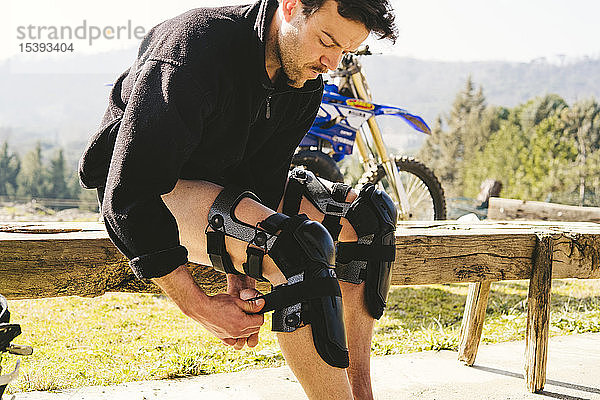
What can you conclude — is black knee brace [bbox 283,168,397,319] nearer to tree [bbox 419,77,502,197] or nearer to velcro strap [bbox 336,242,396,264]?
velcro strap [bbox 336,242,396,264]

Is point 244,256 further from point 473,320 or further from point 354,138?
point 354,138

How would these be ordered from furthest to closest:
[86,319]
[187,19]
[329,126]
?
1. [329,126]
2. [86,319]
3. [187,19]

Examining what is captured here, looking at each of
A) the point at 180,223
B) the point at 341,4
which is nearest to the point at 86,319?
the point at 180,223

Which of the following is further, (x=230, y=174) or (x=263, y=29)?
(x=230, y=174)

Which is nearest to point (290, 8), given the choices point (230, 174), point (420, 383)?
point (230, 174)

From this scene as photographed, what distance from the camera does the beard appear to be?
4.23 feet

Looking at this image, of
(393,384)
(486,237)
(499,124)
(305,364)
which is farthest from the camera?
(499,124)

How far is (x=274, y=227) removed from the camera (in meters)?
1.22

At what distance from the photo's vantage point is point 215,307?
1.17m

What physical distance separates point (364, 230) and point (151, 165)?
630mm

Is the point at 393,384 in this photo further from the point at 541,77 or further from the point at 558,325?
the point at 541,77

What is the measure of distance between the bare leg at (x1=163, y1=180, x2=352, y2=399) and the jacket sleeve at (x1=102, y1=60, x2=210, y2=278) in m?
0.16

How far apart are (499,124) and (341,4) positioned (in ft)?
213

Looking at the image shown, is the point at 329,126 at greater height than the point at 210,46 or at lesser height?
lesser
